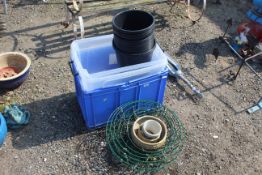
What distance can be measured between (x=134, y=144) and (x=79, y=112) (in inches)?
38.2

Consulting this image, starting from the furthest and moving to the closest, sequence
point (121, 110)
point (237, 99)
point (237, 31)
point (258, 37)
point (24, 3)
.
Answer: point (24, 3), point (237, 31), point (258, 37), point (237, 99), point (121, 110)

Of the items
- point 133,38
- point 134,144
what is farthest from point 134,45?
point 134,144

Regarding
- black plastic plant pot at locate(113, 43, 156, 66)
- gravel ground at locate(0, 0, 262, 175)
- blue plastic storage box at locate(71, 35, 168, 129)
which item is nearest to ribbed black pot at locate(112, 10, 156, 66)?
black plastic plant pot at locate(113, 43, 156, 66)

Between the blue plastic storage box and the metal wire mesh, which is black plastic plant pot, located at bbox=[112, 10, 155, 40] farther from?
the metal wire mesh

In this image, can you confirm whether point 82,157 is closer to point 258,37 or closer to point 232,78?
point 232,78

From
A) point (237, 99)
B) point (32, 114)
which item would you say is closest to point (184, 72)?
point (237, 99)

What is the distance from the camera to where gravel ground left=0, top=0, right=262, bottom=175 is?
3543 mm

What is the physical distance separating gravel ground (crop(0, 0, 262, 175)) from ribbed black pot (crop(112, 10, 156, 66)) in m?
1.01

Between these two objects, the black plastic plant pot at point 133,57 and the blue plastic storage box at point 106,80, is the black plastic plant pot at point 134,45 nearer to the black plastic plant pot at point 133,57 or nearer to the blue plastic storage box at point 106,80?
the black plastic plant pot at point 133,57

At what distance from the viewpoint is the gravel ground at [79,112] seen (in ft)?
11.6

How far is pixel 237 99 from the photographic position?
171 inches

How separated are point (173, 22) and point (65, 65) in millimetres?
2250

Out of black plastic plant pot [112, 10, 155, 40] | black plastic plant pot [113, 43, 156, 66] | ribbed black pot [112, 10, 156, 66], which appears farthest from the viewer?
black plastic plant pot [112, 10, 155, 40]

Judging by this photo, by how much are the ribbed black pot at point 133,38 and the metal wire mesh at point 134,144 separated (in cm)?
58
